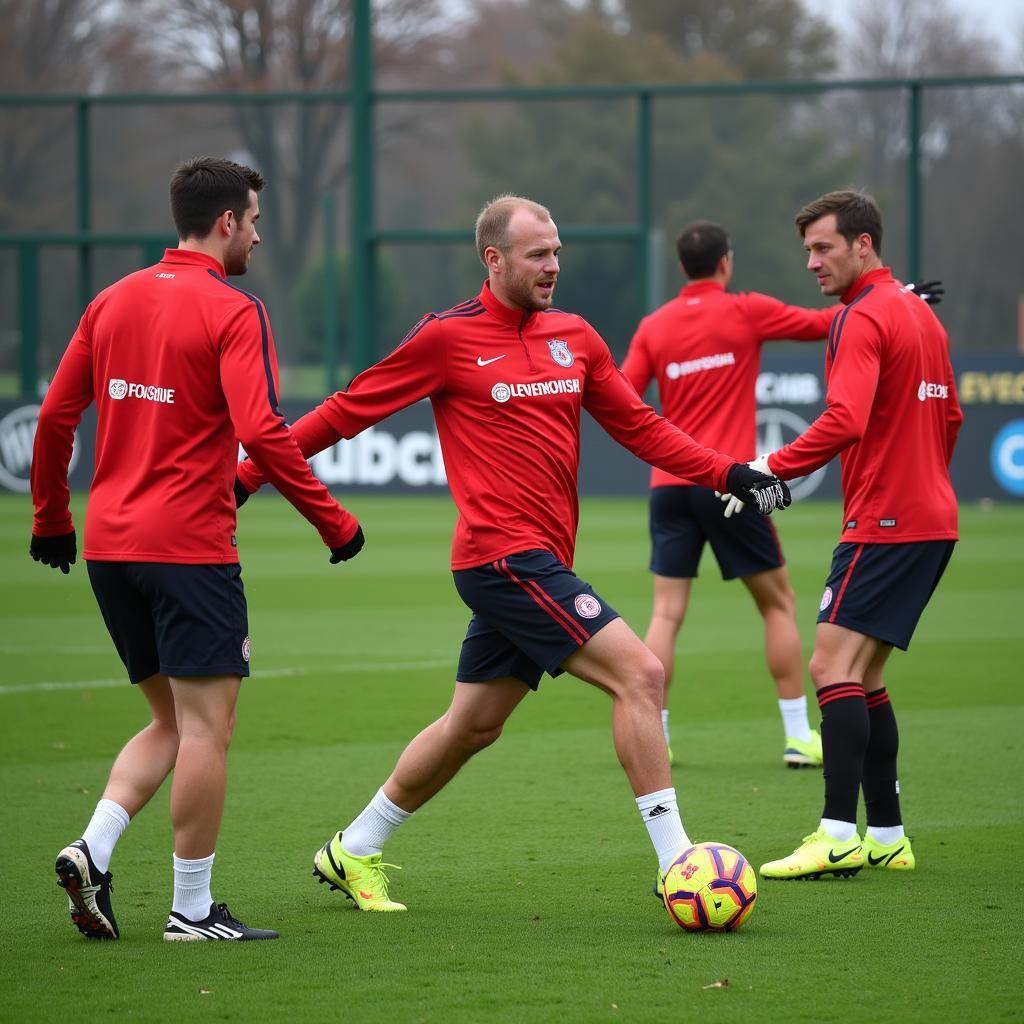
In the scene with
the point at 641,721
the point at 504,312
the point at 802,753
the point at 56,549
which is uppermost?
the point at 504,312

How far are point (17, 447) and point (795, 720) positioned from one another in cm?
1828

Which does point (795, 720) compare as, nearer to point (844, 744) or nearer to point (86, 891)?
point (844, 744)

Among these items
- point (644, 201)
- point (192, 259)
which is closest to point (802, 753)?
point (192, 259)

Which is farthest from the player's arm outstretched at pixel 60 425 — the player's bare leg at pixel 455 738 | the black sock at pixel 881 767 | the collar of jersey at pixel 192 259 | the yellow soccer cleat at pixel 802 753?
the yellow soccer cleat at pixel 802 753

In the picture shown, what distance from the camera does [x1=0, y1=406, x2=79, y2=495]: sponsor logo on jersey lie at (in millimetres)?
24125

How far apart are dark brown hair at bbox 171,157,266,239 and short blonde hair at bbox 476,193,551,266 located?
0.77 m

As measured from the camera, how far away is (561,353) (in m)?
5.57

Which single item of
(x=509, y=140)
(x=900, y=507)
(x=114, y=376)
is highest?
(x=509, y=140)

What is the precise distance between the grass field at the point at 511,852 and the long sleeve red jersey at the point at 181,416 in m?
1.21

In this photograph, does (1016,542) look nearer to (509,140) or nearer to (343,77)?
(509,140)

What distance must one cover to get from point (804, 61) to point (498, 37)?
8.59m

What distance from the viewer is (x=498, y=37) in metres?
42.3

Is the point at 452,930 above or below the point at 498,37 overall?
below

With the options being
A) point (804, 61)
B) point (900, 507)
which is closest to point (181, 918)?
point (900, 507)
